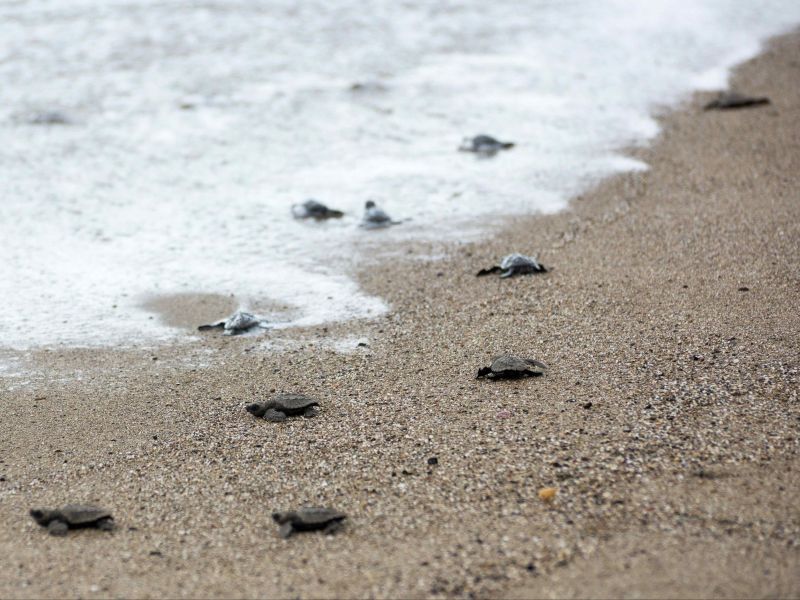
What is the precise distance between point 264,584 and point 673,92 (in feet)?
26.8

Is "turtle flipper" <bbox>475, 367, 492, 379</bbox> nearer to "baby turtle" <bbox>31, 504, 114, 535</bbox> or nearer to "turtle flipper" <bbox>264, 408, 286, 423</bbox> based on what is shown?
"turtle flipper" <bbox>264, 408, 286, 423</bbox>

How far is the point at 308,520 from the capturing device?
320 cm

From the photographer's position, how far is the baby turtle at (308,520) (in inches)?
126

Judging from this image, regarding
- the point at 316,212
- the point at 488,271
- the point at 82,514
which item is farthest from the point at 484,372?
the point at 316,212

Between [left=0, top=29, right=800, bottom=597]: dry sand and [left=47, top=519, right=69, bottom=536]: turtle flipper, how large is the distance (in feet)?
0.11

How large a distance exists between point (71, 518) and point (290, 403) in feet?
3.68

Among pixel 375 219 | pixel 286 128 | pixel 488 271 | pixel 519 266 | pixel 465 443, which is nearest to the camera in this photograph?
pixel 465 443

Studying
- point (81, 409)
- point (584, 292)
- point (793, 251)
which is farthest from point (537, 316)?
point (81, 409)

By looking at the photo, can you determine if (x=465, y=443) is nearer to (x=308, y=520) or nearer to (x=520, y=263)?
(x=308, y=520)

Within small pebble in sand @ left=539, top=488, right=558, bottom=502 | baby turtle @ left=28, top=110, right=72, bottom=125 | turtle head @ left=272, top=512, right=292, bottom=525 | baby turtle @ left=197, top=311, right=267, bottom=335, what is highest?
baby turtle @ left=28, top=110, right=72, bottom=125

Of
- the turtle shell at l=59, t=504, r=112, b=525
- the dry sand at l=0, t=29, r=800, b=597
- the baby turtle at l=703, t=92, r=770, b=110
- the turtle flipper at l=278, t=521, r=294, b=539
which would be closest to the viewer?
the dry sand at l=0, t=29, r=800, b=597

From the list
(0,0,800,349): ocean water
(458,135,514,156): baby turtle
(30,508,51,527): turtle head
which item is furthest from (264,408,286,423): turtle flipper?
(458,135,514,156): baby turtle

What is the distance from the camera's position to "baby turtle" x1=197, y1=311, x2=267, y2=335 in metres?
5.27

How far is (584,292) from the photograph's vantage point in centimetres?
536
